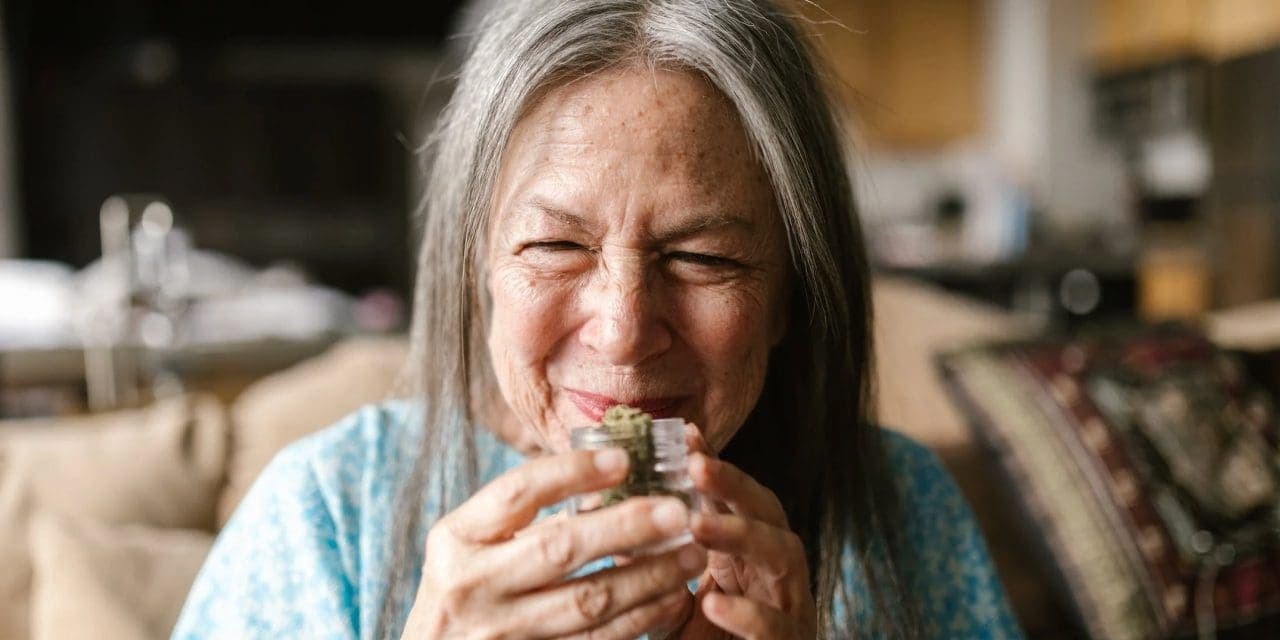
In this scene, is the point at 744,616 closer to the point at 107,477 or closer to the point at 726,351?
the point at 726,351

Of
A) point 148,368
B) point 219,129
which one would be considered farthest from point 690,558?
point 219,129

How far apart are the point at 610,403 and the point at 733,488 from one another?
196 mm

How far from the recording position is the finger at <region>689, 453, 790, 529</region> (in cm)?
71

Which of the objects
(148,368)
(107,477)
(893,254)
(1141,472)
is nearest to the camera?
(107,477)

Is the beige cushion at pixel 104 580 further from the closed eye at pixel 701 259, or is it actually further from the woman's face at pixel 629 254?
the closed eye at pixel 701 259

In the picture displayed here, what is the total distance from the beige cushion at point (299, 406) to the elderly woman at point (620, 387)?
43 cm

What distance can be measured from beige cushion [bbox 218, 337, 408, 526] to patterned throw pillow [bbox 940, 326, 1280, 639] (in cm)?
108

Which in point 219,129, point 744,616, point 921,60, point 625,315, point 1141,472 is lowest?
point 1141,472

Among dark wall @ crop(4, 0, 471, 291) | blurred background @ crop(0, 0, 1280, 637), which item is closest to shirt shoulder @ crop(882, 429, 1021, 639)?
blurred background @ crop(0, 0, 1280, 637)

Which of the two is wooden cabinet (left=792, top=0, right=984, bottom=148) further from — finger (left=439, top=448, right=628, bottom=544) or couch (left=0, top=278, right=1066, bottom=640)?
finger (left=439, top=448, right=628, bottom=544)

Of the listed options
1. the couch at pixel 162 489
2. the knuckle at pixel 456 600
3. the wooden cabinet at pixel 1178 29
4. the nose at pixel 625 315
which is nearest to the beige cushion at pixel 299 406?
the couch at pixel 162 489

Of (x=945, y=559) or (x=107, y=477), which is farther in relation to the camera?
(x=107, y=477)

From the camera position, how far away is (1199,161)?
5223 millimetres

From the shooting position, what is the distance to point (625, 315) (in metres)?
0.86
